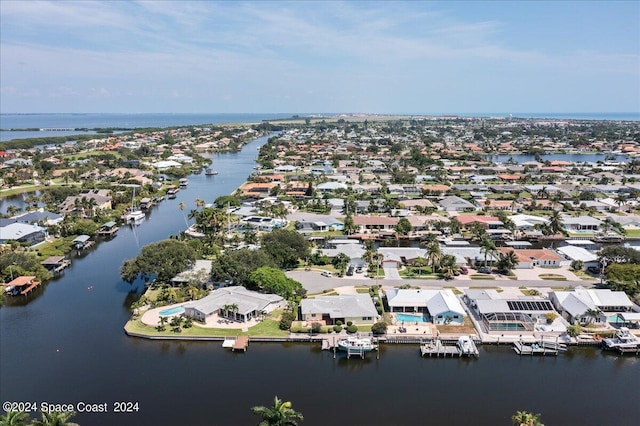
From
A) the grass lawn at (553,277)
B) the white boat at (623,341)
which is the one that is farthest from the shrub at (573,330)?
the grass lawn at (553,277)

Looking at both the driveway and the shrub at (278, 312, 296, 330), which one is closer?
the shrub at (278, 312, 296, 330)

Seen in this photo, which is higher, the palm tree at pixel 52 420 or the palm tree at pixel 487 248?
the palm tree at pixel 52 420

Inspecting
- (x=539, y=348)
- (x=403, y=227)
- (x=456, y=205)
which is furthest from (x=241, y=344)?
(x=456, y=205)

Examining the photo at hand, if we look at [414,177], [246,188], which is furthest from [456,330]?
[414,177]

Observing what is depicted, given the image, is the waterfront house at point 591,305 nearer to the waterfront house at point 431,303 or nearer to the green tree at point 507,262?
the green tree at point 507,262

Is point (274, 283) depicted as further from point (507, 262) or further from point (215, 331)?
point (507, 262)

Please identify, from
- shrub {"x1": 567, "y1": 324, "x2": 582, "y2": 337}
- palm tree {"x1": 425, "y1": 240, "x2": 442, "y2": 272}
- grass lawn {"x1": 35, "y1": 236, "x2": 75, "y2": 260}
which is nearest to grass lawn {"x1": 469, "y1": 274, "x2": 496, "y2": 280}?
palm tree {"x1": 425, "y1": 240, "x2": 442, "y2": 272}

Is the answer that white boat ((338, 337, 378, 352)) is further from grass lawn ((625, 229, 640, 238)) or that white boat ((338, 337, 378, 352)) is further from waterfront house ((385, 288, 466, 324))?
grass lawn ((625, 229, 640, 238))

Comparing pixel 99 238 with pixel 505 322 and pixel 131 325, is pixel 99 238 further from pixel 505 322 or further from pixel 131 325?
pixel 505 322
